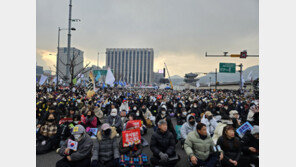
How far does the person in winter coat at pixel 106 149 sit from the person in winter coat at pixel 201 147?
1632mm

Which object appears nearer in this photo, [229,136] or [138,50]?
[229,136]

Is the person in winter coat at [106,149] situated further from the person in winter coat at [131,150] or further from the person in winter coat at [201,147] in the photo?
the person in winter coat at [201,147]

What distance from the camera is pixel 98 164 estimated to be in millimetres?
3764

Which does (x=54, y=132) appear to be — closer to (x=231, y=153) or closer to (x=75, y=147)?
(x=75, y=147)

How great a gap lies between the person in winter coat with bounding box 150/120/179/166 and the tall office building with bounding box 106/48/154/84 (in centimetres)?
15356

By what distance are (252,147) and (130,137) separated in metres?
2.83

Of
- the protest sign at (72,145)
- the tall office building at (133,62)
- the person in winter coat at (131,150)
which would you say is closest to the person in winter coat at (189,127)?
the person in winter coat at (131,150)

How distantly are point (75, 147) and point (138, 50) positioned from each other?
15927 centimetres

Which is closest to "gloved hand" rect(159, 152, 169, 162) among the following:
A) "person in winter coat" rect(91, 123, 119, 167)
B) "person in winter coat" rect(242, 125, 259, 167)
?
"person in winter coat" rect(91, 123, 119, 167)

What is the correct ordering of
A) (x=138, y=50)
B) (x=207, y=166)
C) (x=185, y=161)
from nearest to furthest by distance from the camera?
1. (x=207, y=166)
2. (x=185, y=161)
3. (x=138, y=50)

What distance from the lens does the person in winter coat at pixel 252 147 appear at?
3.94m

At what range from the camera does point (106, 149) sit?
398 centimetres

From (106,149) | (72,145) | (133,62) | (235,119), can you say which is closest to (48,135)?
(72,145)

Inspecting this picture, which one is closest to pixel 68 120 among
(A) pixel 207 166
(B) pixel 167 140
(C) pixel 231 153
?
(B) pixel 167 140
